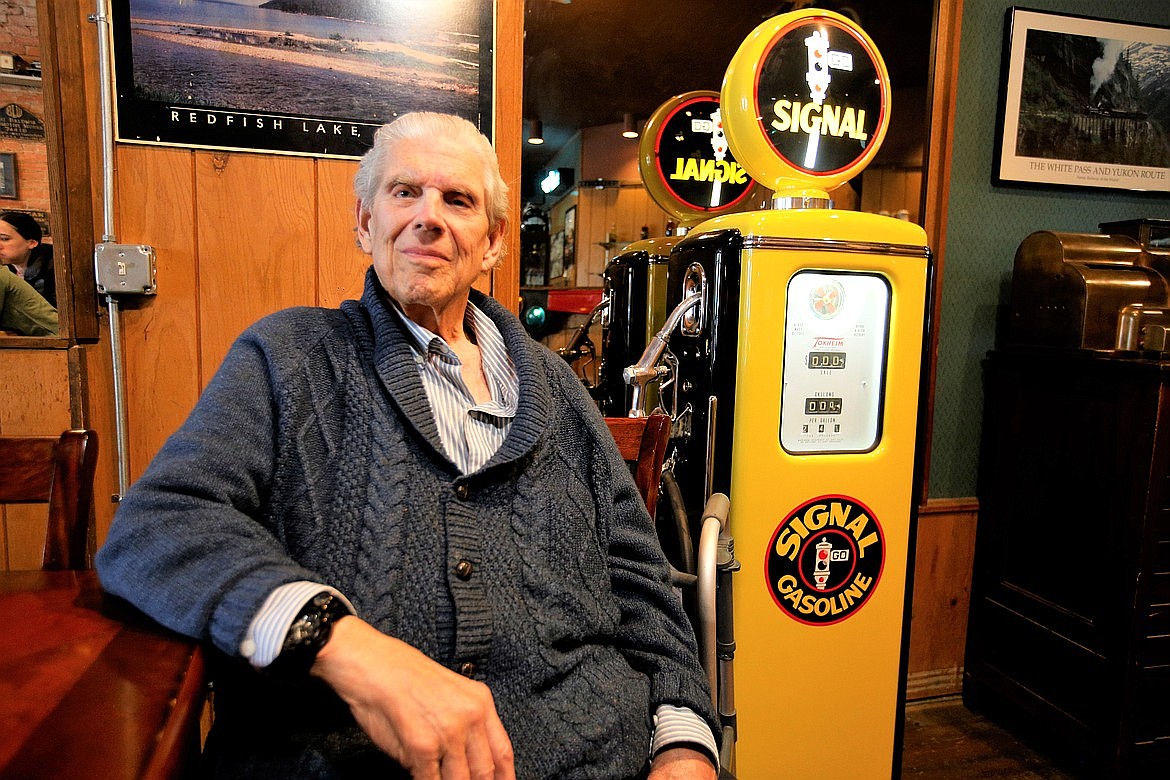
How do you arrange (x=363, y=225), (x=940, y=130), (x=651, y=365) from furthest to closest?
(x=940, y=130) < (x=651, y=365) < (x=363, y=225)

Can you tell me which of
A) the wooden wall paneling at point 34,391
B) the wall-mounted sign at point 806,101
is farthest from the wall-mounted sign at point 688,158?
the wooden wall paneling at point 34,391

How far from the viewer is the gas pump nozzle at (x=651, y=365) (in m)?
1.76

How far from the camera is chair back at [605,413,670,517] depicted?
1.44 m

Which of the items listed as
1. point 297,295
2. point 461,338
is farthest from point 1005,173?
point 297,295

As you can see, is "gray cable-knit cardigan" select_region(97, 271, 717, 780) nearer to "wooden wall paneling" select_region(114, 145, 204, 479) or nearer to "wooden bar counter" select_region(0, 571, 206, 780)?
"wooden bar counter" select_region(0, 571, 206, 780)

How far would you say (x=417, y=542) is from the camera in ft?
3.27

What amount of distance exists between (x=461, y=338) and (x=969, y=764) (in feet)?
7.26

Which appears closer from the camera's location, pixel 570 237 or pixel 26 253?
pixel 26 253

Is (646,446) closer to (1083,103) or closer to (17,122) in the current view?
(1083,103)

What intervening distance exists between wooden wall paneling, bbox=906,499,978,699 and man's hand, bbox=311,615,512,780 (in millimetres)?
2270

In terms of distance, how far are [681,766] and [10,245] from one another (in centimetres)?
324

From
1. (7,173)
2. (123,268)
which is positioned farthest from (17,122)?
(123,268)

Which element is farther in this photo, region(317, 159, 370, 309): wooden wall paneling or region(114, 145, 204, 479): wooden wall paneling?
region(317, 159, 370, 309): wooden wall paneling

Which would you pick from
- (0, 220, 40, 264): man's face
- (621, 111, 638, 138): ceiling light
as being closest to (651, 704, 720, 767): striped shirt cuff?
(0, 220, 40, 264): man's face
